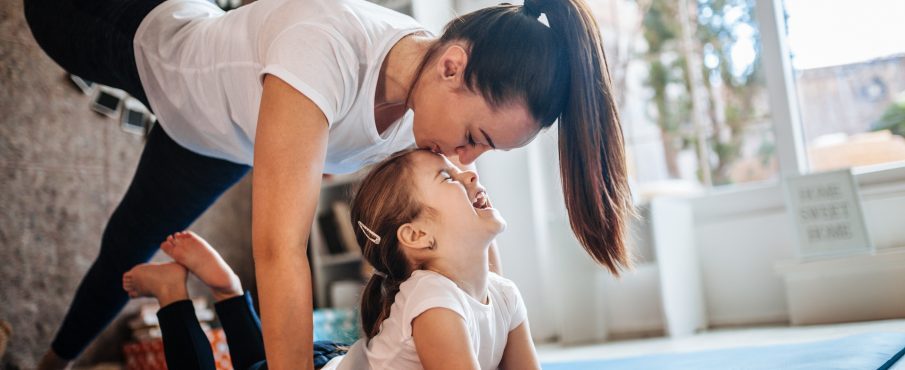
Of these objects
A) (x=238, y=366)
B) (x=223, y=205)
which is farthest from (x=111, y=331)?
(x=238, y=366)

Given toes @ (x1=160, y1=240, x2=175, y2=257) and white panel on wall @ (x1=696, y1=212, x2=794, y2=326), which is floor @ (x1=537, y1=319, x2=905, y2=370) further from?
toes @ (x1=160, y1=240, x2=175, y2=257)

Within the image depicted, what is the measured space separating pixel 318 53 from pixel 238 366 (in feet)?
2.30

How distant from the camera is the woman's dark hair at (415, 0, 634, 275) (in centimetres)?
122

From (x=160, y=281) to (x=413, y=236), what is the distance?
59 centimetres

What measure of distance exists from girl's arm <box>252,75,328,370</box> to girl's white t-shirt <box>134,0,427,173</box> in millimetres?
46

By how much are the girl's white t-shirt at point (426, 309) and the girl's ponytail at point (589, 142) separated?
7.5 inches

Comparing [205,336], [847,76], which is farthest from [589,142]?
[847,76]

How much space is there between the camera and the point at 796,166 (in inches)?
114

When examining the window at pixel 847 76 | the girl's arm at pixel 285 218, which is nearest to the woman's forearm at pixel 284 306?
the girl's arm at pixel 285 218

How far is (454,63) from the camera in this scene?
1224 mm

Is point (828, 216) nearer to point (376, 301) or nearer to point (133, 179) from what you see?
point (376, 301)

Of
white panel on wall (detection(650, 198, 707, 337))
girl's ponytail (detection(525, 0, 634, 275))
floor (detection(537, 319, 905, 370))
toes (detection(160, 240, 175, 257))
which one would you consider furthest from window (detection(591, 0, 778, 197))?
toes (detection(160, 240, 175, 257))

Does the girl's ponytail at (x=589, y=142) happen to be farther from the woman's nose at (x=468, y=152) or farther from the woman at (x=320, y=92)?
the woman's nose at (x=468, y=152)

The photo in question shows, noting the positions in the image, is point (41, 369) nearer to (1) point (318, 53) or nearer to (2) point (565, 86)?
(1) point (318, 53)
